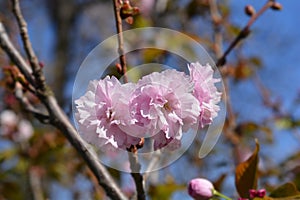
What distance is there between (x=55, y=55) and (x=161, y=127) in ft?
20.9

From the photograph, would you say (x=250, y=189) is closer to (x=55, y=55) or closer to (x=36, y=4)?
(x=55, y=55)

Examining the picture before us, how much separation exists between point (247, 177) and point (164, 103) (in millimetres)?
317

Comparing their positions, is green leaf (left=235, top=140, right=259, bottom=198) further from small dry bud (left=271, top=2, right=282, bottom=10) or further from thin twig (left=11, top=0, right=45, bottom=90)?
small dry bud (left=271, top=2, right=282, bottom=10)

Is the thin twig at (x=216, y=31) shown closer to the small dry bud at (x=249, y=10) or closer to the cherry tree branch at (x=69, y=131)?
the small dry bud at (x=249, y=10)

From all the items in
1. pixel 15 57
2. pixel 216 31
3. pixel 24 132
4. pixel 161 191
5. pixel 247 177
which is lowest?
pixel 24 132

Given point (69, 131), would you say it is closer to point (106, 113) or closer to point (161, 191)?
point (106, 113)

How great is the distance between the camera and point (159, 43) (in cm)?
181

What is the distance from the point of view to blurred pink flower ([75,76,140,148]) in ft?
2.19

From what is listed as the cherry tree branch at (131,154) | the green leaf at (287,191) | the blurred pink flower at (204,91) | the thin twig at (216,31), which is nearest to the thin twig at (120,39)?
the cherry tree branch at (131,154)

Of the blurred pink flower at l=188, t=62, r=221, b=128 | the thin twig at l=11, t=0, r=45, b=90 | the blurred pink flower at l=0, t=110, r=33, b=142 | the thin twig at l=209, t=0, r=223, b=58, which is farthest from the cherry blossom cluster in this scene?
the blurred pink flower at l=0, t=110, r=33, b=142

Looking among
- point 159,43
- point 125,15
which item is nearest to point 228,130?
point 159,43

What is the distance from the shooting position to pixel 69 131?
94cm

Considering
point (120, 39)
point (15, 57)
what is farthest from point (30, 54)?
point (120, 39)

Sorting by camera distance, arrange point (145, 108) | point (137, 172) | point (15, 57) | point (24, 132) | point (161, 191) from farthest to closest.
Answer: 1. point (24, 132)
2. point (161, 191)
3. point (15, 57)
4. point (137, 172)
5. point (145, 108)
